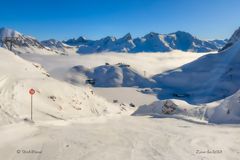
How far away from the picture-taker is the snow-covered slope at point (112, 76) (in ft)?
517

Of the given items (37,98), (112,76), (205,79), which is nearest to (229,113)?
(37,98)

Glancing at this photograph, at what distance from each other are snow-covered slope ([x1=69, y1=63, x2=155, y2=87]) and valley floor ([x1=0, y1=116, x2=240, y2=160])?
13403cm

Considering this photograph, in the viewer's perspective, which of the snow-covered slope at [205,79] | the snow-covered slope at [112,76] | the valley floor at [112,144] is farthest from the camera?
the snow-covered slope at [112,76]

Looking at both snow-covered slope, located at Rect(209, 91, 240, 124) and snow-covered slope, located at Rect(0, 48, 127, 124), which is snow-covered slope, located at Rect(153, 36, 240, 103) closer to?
snow-covered slope, located at Rect(0, 48, 127, 124)

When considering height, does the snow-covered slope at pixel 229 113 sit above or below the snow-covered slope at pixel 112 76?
below

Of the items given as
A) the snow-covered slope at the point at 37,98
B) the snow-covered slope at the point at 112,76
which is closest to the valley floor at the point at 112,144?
the snow-covered slope at the point at 37,98

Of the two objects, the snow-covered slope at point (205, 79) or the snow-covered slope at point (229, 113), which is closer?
the snow-covered slope at point (229, 113)

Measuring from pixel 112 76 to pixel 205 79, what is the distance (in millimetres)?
39935

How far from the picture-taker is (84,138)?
60.5ft

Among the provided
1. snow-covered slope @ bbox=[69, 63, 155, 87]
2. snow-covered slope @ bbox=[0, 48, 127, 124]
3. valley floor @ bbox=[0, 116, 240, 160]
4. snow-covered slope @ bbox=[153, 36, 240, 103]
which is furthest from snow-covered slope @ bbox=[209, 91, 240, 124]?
snow-covered slope @ bbox=[69, 63, 155, 87]

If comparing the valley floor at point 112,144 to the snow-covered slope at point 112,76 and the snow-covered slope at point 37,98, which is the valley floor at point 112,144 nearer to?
the snow-covered slope at point 37,98

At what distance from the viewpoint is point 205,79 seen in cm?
15538

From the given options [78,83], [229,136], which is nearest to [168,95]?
[78,83]

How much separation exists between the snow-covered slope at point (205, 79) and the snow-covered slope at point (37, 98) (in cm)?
7672
